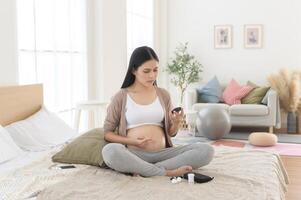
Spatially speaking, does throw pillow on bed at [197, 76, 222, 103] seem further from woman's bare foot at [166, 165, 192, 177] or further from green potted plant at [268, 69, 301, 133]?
woman's bare foot at [166, 165, 192, 177]

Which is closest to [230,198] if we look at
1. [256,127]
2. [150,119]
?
[150,119]

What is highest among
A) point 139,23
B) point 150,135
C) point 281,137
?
point 139,23

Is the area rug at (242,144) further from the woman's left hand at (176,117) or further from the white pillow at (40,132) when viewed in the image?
the woman's left hand at (176,117)

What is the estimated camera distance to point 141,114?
2471 mm

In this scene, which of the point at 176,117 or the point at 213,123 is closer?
the point at 176,117

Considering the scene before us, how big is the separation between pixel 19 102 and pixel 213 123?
2.73 m

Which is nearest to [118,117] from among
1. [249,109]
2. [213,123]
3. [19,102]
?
[19,102]

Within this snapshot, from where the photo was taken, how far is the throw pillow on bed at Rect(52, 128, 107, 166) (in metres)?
2.37

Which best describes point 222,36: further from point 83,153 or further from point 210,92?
point 83,153

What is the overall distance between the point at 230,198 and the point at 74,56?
288cm

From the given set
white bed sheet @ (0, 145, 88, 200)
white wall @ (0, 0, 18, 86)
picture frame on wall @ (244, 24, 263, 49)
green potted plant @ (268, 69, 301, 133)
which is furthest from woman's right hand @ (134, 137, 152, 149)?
picture frame on wall @ (244, 24, 263, 49)

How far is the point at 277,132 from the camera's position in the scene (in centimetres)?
611

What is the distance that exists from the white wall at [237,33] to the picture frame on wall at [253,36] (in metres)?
0.07

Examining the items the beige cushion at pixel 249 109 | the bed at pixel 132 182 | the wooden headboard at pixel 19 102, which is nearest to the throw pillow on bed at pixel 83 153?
the bed at pixel 132 182
